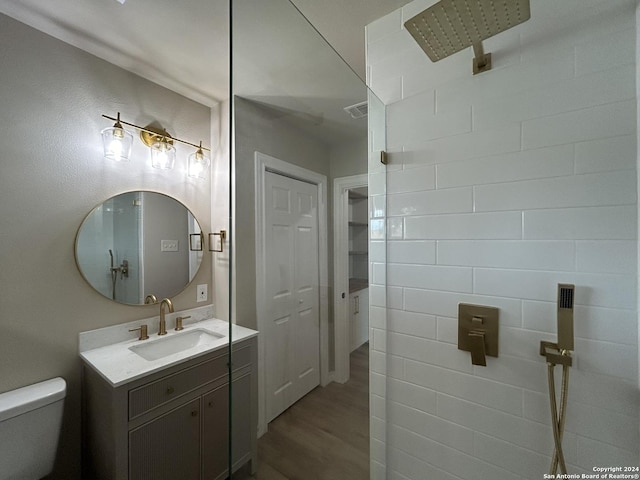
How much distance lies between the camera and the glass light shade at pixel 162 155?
5.57ft

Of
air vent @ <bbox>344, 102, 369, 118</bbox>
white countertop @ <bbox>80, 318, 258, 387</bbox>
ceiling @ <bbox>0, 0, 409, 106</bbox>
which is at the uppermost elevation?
ceiling @ <bbox>0, 0, 409, 106</bbox>

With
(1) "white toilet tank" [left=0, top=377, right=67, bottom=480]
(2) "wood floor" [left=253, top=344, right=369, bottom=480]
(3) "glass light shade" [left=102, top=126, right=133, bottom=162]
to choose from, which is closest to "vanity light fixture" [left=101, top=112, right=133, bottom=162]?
(3) "glass light shade" [left=102, top=126, right=133, bottom=162]

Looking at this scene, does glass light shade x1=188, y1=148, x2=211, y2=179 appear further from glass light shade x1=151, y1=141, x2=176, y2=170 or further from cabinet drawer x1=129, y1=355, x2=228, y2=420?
cabinet drawer x1=129, y1=355, x2=228, y2=420

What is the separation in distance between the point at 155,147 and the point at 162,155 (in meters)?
0.06

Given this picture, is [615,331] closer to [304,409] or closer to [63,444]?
[304,409]

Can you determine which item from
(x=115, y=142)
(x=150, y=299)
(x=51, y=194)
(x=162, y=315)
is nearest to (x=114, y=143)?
(x=115, y=142)

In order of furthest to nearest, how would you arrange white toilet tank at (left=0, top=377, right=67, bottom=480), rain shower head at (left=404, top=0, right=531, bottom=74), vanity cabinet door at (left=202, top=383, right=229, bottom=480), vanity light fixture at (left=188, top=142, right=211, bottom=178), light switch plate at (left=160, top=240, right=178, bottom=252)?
vanity light fixture at (left=188, top=142, right=211, bottom=178) < light switch plate at (left=160, top=240, right=178, bottom=252) < vanity cabinet door at (left=202, top=383, right=229, bottom=480) < white toilet tank at (left=0, top=377, right=67, bottom=480) < rain shower head at (left=404, top=0, right=531, bottom=74)

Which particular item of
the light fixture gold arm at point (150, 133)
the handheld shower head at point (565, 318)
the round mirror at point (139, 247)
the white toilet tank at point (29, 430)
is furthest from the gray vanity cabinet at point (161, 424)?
the handheld shower head at point (565, 318)

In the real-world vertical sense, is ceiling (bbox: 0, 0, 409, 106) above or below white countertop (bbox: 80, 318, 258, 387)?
above

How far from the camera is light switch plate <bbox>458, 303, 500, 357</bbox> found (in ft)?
2.94

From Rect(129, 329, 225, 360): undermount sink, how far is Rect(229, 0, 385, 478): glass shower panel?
0.95m

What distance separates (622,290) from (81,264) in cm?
238

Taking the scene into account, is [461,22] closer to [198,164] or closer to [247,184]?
[247,184]

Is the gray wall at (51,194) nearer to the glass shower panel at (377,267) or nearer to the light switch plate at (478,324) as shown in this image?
the glass shower panel at (377,267)
